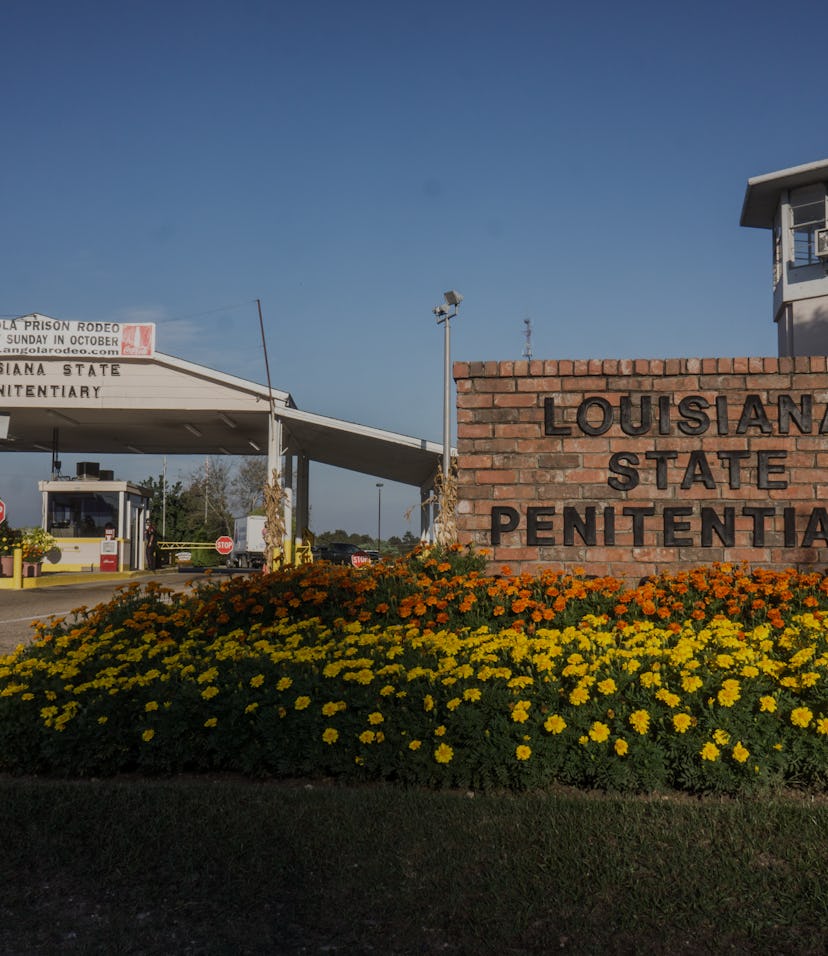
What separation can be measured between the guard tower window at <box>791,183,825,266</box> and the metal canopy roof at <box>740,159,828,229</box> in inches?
10.7

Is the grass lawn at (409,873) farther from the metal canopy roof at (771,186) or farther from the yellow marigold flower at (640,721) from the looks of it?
the metal canopy roof at (771,186)

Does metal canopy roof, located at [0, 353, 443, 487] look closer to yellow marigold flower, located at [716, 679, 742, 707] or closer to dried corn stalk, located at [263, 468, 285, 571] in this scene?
dried corn stalk, located at [263, 468, 285, 571]

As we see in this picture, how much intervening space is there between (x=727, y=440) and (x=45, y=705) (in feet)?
18.4

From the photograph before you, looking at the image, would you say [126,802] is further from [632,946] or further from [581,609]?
[581,609]

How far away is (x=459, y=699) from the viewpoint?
479 cm

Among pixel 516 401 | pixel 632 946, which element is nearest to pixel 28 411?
pixel 516 401

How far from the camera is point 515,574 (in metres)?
8.15

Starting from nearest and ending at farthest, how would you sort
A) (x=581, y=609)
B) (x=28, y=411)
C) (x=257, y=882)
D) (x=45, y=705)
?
1. (x=257, y=882)
2. (x=45, y=705)
3. (x=581, y=609)
4. (x=28, y=411)

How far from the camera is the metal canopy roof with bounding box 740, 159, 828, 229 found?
27734mm

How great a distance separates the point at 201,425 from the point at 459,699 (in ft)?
86.8

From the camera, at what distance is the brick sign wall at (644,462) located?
26.2ft

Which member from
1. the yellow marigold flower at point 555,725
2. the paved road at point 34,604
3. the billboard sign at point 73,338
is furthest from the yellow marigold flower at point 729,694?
the billboard sign at point 73,338

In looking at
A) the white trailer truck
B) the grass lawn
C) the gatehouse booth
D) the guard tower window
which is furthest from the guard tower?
the grass lawn

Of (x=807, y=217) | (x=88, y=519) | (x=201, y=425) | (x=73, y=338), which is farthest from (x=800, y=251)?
(x=88, y=519)
